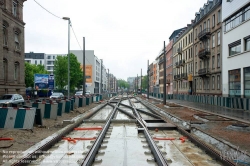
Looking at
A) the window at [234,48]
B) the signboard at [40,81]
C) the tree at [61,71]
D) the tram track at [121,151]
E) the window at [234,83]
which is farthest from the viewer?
the tree at [61,71]

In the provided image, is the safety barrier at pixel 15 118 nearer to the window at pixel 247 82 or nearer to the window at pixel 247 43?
the window at pixel 247 82

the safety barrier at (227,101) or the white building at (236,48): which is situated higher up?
the white building at (236,48)

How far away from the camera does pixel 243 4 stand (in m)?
27.5

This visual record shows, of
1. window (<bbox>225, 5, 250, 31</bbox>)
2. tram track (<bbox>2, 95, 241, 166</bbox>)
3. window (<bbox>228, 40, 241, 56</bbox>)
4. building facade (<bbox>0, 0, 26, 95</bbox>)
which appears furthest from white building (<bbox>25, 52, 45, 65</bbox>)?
tram track (<bbox>2, 95, 241, 166</bbox>)

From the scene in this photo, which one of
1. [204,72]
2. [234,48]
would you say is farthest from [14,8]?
[204,72]

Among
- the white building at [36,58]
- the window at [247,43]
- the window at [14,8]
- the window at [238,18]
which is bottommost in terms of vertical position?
the window at [247,43]

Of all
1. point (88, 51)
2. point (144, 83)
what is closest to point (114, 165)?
point (88, 51)

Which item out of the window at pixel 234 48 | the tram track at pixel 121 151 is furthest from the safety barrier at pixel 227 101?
the tram track at pixel 121 151

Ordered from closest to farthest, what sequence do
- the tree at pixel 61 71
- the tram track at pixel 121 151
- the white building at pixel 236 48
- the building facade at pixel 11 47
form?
the tram track at pixel 121 151, the white building at pixel 236 48, the building facade at pixel 11 47, the tree at pixel 61 71

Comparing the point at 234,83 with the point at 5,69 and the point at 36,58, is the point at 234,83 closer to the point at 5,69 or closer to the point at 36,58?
the point at 5,69

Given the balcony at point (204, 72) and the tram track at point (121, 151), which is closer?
the tram track at point (121, 151)

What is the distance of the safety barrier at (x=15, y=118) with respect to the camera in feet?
34.3

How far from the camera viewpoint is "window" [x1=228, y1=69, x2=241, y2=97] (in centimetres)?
2939

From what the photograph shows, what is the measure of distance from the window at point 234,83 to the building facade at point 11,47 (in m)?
27.1
